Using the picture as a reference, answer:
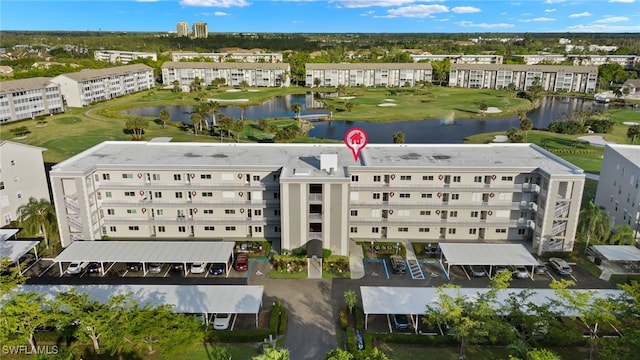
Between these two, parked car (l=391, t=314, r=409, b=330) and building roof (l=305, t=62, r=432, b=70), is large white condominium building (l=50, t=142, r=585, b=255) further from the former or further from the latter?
building roof (l=305, t=62, r=432, b=70)

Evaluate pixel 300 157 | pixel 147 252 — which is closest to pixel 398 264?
pixel 300 157

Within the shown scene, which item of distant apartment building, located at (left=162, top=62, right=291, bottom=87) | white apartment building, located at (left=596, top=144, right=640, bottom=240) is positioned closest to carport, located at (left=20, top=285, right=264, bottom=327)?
white apartment building, located at (left=596, top=144, right=640, bottom=240)

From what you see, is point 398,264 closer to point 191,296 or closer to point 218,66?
point 191,296

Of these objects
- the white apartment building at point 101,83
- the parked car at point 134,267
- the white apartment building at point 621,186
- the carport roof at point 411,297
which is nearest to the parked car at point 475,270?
the carport roof at point 411,297

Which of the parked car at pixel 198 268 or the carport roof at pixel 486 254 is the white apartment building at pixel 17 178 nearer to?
the parked car at pixel 198 268

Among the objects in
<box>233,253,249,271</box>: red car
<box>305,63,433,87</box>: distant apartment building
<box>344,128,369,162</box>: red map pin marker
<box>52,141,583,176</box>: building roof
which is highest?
<box>305,63,433,87</box>: distant apartment building

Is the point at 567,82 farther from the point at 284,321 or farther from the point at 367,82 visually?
the point at 284,321
